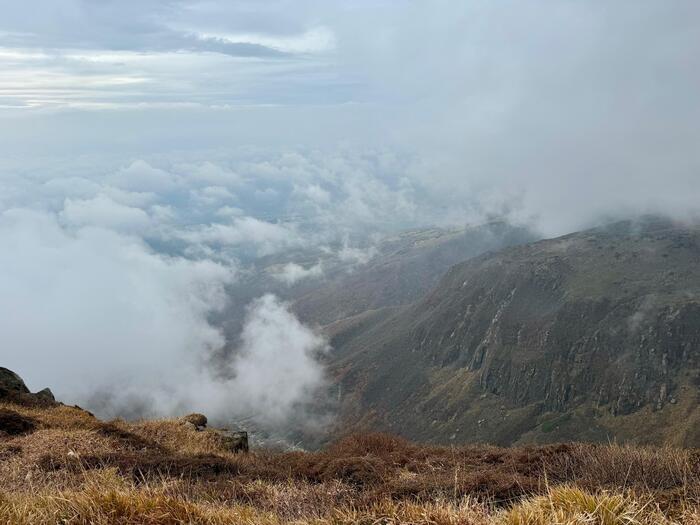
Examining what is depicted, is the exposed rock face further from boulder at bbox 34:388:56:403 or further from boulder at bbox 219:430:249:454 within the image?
boulder at bbox 219:430:249:454

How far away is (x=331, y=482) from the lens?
12648 millimetres

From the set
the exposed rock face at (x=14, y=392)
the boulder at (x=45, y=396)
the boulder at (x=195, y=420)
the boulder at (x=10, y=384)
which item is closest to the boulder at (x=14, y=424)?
the boulder at (x=195, y=420)

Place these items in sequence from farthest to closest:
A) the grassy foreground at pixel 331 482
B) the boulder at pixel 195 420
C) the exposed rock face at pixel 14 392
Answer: the exposed rock face at pixel 14 392 < the boulder at pixel 195 420 < the grassy foreground at pixel 331 482

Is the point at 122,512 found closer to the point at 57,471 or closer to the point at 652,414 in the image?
the point at 57,471

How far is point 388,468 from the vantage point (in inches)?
554

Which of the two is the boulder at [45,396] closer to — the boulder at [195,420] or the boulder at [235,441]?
the boulder at [195,420]

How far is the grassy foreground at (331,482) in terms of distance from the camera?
6859mm

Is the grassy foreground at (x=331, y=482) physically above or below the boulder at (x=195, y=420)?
above

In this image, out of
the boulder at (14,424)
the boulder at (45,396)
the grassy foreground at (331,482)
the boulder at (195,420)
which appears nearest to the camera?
the grassy foreground at (331,482)

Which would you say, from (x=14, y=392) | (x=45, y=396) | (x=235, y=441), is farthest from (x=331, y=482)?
(x=45, y=396)

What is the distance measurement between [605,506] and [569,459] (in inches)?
301

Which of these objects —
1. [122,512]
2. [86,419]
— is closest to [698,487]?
[122,512]

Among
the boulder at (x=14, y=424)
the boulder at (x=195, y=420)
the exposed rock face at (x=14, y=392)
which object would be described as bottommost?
the boulder at (x=195, y=420)

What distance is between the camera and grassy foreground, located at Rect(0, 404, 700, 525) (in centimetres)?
686
